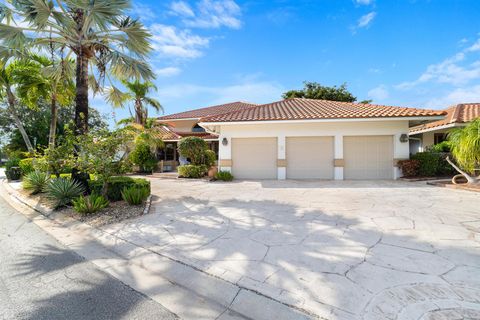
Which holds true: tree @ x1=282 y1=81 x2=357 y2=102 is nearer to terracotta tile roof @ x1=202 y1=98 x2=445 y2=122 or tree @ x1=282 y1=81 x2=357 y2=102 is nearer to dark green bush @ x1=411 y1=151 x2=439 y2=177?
terracotta tile roof @ x1=202 y1=98 x2=445 y2=122

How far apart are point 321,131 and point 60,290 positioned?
1241cm

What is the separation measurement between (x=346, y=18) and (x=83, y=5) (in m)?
11.4

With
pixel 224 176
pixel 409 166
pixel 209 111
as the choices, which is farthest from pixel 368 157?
pixel 209 111

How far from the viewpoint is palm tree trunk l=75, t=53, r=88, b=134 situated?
784cm

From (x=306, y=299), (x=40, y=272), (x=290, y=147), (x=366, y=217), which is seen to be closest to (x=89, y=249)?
(x=40, y=272)

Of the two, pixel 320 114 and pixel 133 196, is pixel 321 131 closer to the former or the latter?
pixel 320 114

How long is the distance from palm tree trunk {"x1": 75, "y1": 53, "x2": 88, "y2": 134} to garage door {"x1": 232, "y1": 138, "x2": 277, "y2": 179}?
24.5 ft

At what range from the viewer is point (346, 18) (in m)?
11.2

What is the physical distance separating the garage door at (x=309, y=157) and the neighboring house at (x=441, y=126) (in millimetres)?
7576

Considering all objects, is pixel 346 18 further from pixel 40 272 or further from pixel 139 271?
pixel 40 272

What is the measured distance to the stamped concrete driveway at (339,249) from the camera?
2.50m

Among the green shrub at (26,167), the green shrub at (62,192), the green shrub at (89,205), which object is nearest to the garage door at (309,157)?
the green shrub at (89,205)

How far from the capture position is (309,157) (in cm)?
1286

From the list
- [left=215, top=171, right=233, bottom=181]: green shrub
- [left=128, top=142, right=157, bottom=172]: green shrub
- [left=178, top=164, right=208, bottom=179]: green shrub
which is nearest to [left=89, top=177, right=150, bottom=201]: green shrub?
[left=215, top=171, right=233, bottom=181]: green shrub
